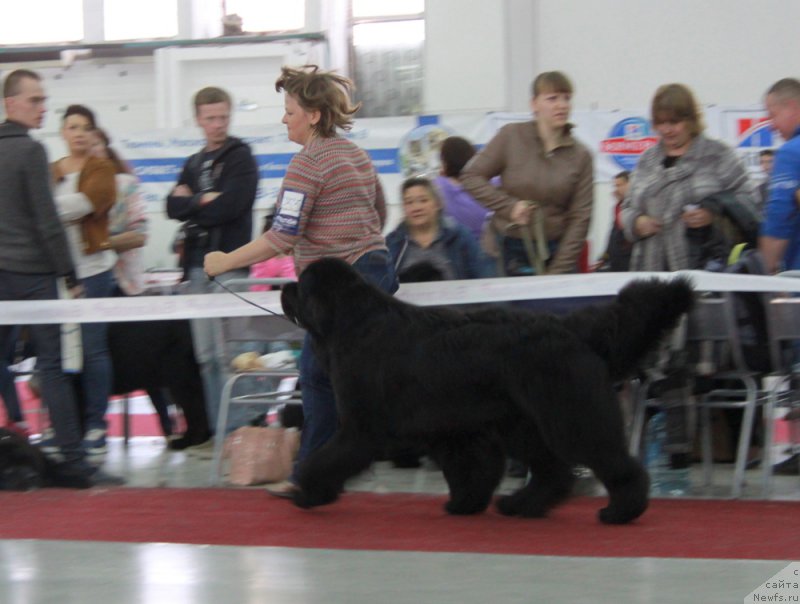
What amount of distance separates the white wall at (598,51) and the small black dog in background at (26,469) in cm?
710

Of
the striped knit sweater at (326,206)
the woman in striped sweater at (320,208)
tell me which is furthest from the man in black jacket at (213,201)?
the striped knit sweater at (326,206)

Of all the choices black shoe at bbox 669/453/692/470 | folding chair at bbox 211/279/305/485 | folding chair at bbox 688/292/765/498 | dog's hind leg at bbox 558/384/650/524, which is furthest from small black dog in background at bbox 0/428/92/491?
folding chair at bbox 688/292/765/498

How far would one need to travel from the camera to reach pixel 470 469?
439 centimetres

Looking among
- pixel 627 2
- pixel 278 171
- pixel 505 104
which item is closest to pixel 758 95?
pixel 627 2

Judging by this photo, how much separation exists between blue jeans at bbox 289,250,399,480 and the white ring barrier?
2.08 ft

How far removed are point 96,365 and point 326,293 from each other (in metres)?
2.01

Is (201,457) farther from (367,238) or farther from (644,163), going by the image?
(644,163)

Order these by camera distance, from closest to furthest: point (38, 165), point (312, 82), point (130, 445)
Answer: point (312, 82) → point (38, 165) → point (130, 445)

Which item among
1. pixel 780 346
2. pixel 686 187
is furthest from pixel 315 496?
pixel 686 187

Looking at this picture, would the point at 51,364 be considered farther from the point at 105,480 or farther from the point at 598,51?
the point at 598,51

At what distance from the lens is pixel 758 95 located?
12297 mm

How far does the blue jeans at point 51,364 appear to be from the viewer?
205 inches

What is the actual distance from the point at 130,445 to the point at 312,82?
10.5 feet

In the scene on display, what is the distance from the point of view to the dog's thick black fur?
4.02 metres
